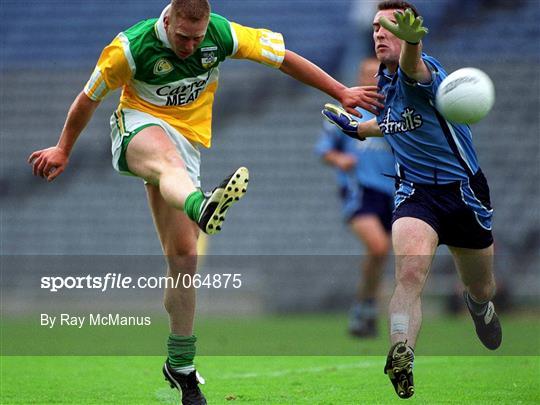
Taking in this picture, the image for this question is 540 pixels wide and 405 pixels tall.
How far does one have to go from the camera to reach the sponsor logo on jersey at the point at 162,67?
17.5ft

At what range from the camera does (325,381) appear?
657 cm

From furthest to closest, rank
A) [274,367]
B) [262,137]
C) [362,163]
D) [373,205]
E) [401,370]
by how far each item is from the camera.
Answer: [262,137] → [362,163] → [373,205] → [274,367] → [401,370]

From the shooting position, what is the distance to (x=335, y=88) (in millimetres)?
5551

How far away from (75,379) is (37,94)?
9.85 meters

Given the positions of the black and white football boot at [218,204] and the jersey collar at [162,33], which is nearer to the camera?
the black and white football boot at [218,204]

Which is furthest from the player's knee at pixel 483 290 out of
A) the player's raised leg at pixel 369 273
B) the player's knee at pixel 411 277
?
the player's raised leg at pixel 369 273

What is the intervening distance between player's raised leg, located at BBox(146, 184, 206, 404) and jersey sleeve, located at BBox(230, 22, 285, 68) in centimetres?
86

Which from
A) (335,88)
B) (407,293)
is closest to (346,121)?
(335,88)

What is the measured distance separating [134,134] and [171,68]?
0.39 meters

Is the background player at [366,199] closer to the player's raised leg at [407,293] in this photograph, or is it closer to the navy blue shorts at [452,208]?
the navy blue shorts at [452,208]

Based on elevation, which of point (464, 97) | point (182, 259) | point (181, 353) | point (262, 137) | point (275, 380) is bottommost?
point (262, 137)

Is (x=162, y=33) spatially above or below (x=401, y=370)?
above

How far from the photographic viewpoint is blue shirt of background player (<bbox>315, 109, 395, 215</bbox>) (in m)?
9.97

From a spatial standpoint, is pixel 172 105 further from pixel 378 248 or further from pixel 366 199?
pixel 366 199
